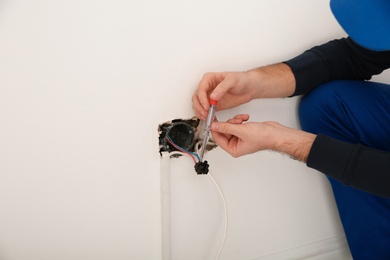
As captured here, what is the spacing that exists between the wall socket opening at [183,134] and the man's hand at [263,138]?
0.23 ft

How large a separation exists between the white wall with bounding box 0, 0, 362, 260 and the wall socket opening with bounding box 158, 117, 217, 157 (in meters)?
0.02

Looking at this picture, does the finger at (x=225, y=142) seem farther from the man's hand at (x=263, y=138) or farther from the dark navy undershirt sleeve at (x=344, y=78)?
the dark navy undershirt sleeve at (x=344, y=78)

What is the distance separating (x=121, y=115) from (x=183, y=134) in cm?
18

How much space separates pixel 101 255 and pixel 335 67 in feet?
2.83

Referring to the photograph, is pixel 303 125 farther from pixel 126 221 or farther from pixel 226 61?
pixel 126 221

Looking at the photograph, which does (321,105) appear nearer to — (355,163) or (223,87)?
(355,163)

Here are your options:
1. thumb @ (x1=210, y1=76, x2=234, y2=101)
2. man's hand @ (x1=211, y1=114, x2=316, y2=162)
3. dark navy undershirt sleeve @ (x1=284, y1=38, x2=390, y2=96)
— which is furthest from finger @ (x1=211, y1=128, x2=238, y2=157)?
dark navy undershirt sleeve @ (x1=284, y1=38, x2=390, y2=96)

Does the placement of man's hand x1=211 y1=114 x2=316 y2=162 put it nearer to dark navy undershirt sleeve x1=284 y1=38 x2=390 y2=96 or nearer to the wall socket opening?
Answer: the wall socket opening

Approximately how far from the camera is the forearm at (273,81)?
762 mm

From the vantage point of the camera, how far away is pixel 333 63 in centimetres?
83

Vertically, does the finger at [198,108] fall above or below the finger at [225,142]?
above

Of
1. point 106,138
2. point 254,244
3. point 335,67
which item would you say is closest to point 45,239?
point 106,138

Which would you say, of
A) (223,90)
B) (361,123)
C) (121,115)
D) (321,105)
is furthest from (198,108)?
(361,123)

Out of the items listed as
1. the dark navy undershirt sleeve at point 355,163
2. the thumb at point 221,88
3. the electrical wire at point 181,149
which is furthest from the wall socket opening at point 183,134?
the dark navy undershirt sleeve at point 355,163
